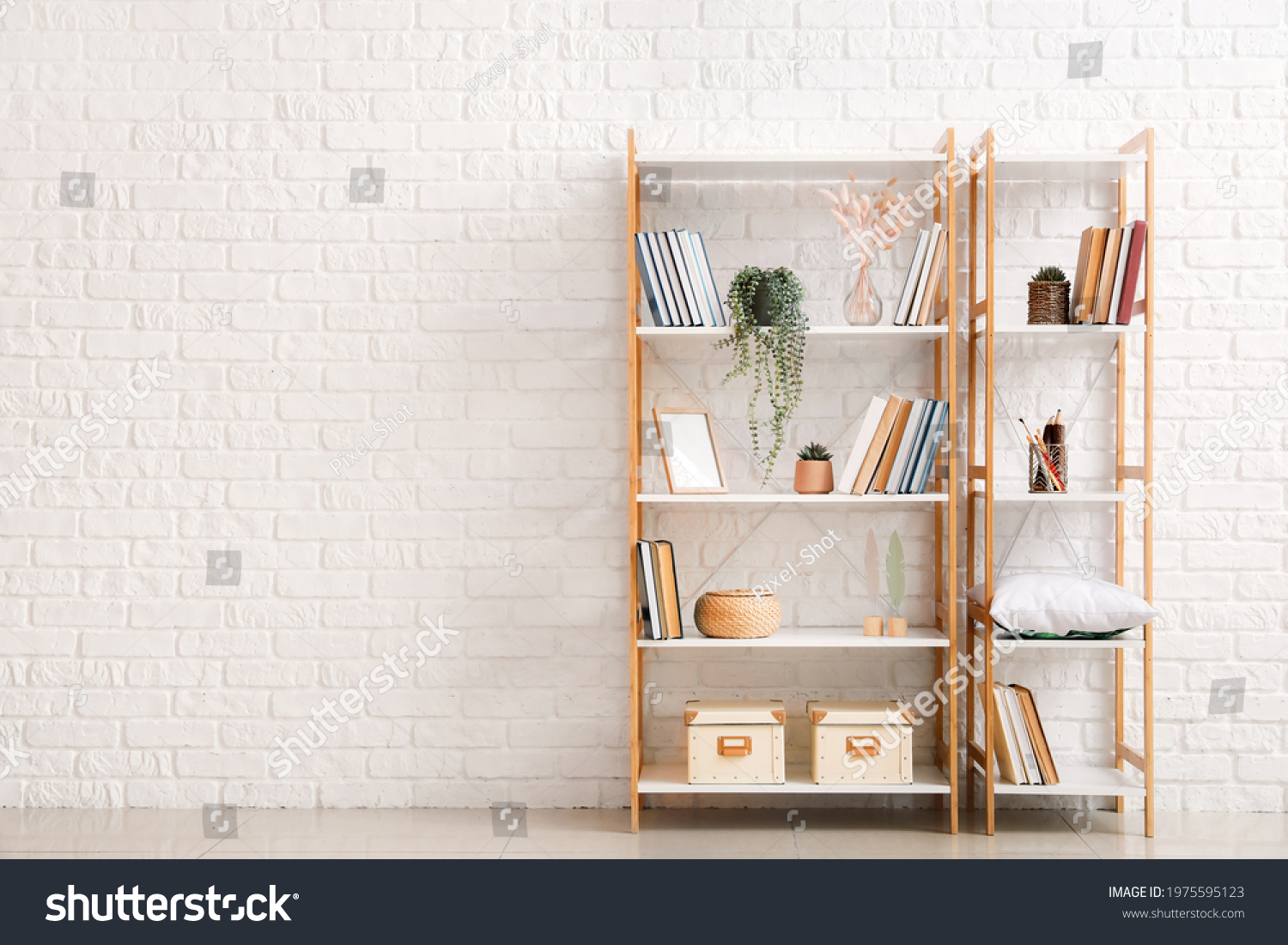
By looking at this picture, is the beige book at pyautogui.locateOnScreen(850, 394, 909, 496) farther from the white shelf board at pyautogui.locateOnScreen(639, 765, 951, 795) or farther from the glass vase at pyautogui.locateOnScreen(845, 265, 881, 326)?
the white shelf board at pyautogui.locateOnScreen(639, 765, 951, 795)

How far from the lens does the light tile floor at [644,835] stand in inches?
95.7

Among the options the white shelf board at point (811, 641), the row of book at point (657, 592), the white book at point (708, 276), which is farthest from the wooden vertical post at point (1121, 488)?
the row of book at point (657, 592)

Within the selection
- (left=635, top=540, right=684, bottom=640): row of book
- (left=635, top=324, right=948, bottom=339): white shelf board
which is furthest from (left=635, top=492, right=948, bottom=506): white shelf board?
(left=635, top=324, right=948, bottom=339): white shelf board

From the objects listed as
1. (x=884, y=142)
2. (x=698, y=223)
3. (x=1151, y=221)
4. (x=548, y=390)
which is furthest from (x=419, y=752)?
(x=1151, y=221)

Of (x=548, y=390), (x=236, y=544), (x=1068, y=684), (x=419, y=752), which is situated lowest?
(x=419, y=752)

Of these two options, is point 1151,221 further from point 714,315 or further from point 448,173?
point 448,173

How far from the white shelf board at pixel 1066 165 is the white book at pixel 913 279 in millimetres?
268

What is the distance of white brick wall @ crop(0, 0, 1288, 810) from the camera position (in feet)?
8.88

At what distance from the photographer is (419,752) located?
2754mm

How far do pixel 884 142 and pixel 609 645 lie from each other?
1482 millimetres

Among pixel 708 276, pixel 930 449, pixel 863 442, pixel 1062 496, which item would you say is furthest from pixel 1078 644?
pixel 708 276

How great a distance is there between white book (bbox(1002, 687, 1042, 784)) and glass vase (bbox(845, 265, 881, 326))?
0.95 meters

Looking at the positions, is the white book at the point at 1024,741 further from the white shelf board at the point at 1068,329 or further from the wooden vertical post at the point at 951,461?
the white shelf board at the point at 1068,329

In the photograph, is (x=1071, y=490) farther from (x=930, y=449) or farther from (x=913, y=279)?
(x=913, y=279)
